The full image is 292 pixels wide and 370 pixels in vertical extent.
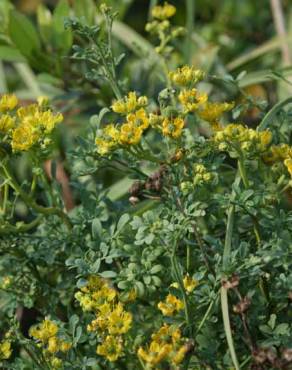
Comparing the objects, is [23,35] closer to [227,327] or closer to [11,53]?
[11,53]

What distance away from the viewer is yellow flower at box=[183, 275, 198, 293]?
93 cm

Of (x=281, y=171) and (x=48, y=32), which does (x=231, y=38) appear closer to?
(x=48, y=32)

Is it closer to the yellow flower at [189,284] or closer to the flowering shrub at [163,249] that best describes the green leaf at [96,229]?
the flowering shrub at [163,249]

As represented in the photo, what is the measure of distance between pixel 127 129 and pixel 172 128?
6 centimetres

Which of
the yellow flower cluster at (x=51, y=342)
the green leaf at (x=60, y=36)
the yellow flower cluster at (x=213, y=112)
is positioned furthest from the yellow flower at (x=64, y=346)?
the green leaf at (x=60, y=36)

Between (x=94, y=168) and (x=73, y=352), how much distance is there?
0.87ft

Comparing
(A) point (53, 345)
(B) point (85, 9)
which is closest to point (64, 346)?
(A) point (53, 345)

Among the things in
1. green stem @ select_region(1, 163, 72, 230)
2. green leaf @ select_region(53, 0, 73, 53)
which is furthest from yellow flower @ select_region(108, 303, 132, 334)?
green leaf @ select_region(53, 0, 73, 53)

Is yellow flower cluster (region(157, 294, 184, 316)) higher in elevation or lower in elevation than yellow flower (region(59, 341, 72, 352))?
higher

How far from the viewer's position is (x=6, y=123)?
98 centimetres

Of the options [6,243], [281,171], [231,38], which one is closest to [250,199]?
[281,171]

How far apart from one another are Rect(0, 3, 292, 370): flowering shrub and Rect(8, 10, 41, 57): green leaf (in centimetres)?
48

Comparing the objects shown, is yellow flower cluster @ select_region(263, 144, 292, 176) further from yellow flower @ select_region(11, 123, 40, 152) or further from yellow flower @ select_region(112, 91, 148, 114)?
yellow flower @ select_region(11, 123, 40, 152)

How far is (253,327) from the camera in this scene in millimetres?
956
